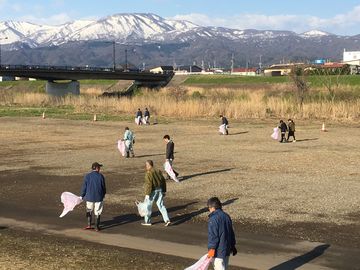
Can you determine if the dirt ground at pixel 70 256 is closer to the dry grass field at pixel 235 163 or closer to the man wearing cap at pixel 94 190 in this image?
the man wearing cap at pixel 94 190

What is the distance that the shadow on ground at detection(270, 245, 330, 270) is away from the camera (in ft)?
36.1

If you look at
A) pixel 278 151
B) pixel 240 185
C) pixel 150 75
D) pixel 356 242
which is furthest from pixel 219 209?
pixel 150 75

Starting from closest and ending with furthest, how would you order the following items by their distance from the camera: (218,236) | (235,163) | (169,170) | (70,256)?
(218,236) < (70,256) < (169,170) < (235,163)

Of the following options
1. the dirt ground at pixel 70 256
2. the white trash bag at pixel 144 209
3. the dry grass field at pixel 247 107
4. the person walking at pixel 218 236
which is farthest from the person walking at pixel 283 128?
the person walking at pixel 218 236

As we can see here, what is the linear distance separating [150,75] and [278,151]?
76.4m

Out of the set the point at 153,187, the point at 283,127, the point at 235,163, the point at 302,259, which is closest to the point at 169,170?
the point at 235,163

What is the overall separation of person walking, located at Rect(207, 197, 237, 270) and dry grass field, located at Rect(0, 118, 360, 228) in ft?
19.5

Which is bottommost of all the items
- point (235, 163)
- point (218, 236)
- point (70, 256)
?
point (235, 163)

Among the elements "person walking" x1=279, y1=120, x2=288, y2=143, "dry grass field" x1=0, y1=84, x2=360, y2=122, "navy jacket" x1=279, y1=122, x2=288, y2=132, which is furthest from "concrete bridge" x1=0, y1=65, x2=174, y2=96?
"navy jacket" x1=279, y1=122, x2=288, y2=132

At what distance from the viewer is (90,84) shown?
127m

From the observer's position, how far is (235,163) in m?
25.5

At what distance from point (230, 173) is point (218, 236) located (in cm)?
1395

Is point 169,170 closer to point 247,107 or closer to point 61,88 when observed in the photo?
point 247,107

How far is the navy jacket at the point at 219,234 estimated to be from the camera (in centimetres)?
879
